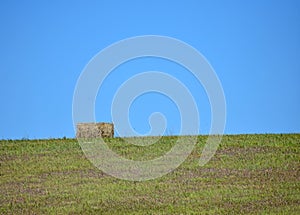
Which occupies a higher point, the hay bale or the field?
the hay bale

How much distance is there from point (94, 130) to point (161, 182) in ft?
24.3

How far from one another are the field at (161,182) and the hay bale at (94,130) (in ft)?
2.00

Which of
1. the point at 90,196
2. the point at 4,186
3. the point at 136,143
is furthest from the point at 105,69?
the point at 136,143

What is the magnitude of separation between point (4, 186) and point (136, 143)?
23.4 ft

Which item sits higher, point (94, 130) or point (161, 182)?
point (94, 130)

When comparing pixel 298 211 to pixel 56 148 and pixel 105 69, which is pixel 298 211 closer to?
pixel 105 69

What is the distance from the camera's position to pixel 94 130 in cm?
2720

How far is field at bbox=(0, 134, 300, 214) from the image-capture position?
17234 millimetres

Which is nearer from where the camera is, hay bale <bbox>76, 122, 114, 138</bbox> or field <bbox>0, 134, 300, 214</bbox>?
field <bbox>0, 134, 300, 214</bbox>

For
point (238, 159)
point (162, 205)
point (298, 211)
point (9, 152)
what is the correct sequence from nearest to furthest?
1. point (298, 211)
2. point (162, 205)
3. point (238, 159)
4. point (9, 152)

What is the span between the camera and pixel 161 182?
66.9 ft

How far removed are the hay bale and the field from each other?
61 centimetres

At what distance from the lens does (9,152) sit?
86.0 ft

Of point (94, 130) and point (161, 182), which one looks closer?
point (161, 182)
